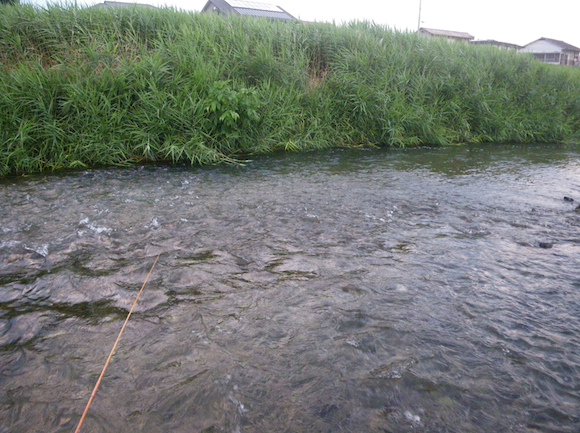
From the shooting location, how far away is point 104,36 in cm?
673

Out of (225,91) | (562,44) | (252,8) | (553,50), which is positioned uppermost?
(562,44)

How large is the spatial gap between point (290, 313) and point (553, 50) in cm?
5374

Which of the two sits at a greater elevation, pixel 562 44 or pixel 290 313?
pixel 562 44

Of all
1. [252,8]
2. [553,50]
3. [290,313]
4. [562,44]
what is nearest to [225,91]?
[290,313]

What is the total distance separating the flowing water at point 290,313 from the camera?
62.2 inches

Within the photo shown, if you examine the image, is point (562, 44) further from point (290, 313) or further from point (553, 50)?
point (290, 313)

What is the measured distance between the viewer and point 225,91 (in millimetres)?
6258

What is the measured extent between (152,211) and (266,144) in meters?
3.40

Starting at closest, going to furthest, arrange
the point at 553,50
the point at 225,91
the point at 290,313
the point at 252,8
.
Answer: the point at 290,313
the point at 225,91
the point at 252,8
the point at 553,50

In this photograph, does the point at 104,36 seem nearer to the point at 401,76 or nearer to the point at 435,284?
the point at 401,76

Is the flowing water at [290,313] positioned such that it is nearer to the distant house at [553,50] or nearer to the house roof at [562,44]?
the distant house at [553,50]

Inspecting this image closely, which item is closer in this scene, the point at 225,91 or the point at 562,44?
the point at 225,91

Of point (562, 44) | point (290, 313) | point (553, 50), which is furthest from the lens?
point (553, 50)

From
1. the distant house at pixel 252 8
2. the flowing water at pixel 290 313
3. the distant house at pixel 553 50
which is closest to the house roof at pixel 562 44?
the distant house at pixel 553 50
